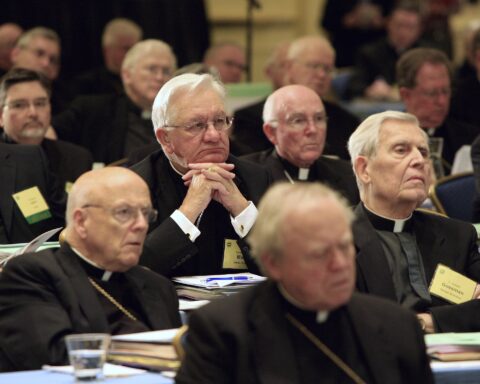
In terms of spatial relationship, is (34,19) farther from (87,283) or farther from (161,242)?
(87,283)

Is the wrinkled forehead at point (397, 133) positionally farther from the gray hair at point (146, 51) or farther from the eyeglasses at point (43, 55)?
the eyeglasses at point (43, 55)

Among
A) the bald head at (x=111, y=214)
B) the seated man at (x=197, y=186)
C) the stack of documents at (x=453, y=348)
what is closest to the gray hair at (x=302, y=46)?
the seated man at (x=197, y=186)

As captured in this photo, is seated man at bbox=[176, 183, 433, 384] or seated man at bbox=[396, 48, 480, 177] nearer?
seated man at bbox=[176, 183, 433, 384]

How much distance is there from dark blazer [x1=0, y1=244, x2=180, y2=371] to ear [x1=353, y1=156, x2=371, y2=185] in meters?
1.28

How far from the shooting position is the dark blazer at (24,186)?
21.4 ft

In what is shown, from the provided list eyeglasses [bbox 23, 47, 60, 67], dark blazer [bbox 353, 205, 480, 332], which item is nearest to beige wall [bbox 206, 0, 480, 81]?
eyeglasses [bbox 23, 47, 60, 67]

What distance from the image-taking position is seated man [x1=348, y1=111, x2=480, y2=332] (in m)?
5.16

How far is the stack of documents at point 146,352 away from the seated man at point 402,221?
1.40 meters

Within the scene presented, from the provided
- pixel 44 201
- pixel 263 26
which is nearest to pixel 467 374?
pixel 44 201

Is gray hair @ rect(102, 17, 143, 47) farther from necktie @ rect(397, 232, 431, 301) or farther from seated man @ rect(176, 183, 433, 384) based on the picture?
seated man @ rect(176, 183, 433, 384)

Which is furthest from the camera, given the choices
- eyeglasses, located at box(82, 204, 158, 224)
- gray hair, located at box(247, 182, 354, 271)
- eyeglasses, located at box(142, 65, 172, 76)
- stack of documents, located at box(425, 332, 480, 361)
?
eyeglasses, located at box(142, 65, 172, 76)

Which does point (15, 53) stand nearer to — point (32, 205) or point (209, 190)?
point (32, 205)

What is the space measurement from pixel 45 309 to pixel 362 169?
174 cm

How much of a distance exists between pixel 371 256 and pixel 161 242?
891 mm
